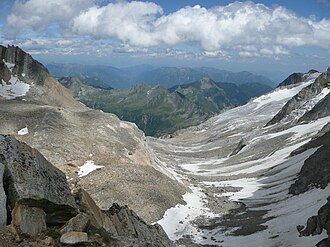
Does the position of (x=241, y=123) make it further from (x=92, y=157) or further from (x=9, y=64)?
(x=92, y=157)

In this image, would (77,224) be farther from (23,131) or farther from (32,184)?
(23,131)

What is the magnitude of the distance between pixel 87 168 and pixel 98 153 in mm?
4641

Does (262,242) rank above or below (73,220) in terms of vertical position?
below

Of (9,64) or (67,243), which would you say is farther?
(9,64)

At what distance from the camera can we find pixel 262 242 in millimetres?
39156

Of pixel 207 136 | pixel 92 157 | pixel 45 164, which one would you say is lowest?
pixel 207 136

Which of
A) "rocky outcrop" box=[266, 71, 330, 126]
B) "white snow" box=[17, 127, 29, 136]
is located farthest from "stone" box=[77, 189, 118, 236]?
"rocky outcrop" box=[266, 71, 330, 126]

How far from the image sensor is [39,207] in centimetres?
1664

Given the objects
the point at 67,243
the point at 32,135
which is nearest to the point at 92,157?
the point at 32,135

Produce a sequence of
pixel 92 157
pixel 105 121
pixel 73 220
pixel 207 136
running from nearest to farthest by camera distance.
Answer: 1. pixel 73 220
2. pixel 92 157
3. pixel 105 121
4. pixel 207 136

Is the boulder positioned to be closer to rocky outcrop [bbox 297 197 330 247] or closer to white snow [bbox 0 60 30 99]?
rocky outcrop [bbox 297 197 330 247]

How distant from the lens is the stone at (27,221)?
1502cm

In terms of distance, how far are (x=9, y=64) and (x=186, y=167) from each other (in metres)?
50.7

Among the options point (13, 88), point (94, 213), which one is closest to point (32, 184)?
point (94, 213)
